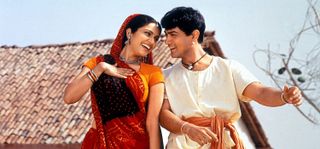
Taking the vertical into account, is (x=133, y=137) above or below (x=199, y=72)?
below

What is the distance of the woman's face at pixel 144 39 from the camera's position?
10.4 feet

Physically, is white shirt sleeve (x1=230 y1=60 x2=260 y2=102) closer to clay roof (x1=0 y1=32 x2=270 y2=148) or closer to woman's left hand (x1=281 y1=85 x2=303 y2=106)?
woman's left hand (x1=281 y1=85 x2=303 y2=106)

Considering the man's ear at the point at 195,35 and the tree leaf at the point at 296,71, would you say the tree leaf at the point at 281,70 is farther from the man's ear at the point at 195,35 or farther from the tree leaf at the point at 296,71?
the man's ear at the point at 195,35

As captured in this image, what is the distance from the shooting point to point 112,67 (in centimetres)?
314

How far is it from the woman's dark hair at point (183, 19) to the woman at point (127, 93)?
0.08 m

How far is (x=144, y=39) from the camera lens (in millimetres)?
3168

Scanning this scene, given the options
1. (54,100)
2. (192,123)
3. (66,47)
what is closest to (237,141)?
(192,123)

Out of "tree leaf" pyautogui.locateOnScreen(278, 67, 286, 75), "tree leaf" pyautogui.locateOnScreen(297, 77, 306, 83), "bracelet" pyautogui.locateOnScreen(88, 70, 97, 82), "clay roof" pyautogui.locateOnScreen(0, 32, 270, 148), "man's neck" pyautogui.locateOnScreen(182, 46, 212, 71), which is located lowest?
"clay roof" pyautogui.locateOnScreen(0, 32, 270, 148)

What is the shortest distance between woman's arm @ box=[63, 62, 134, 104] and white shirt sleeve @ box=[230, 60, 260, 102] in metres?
0.49

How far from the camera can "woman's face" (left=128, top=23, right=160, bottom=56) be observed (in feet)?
10.4

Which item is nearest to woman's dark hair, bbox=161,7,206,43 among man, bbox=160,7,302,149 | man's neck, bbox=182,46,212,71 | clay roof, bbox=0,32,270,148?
man, bbox=160,7,302,149

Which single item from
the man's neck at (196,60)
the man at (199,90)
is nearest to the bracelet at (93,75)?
the man at (199,90)

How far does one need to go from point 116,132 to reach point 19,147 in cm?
708

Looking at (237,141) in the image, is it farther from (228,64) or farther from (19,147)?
(19,147)
